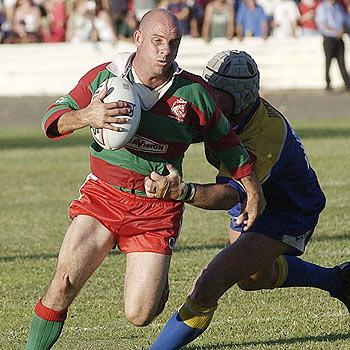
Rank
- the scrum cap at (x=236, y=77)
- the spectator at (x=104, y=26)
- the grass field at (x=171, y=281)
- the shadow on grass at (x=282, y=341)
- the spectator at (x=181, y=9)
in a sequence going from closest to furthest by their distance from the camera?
1. the scrum cap at (x=236, y=77)
2. the shadow on grass at (x=282, y=341)
3. the grass field at (x=171, y=281)
4. the spectator at (x=181, y=9)
5. the spectator at (x=104, y=26)

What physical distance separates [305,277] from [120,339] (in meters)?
1.23

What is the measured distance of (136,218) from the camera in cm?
614

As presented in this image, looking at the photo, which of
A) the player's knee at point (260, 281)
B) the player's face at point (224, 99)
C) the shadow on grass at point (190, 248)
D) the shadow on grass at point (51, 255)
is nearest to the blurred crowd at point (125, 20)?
the shadow on grass at point (190, 248)

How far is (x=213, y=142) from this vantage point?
20.0 ft

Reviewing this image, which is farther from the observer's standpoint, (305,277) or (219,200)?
(305,277)

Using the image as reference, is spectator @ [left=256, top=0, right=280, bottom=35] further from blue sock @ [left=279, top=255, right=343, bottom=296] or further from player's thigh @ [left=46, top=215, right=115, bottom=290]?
player's thigh @ [left=46, top=215, right=115, bottom=290]

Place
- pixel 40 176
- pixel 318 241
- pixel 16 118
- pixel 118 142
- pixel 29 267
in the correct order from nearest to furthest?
pixel 118 142, pixel 29 267, pixel 318 241, pixel 40 176, pixel 16 118

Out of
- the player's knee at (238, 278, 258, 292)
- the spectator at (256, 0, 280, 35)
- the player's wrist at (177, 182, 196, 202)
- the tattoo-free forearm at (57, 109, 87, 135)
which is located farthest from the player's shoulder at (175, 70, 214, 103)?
the spectator at (256, 0, 280, 35)

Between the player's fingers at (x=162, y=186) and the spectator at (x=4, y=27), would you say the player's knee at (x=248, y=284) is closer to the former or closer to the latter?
the player's fingers at (x=162, y=186)

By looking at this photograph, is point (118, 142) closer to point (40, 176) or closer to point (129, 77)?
point (129, 77)

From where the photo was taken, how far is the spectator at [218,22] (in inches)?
1076

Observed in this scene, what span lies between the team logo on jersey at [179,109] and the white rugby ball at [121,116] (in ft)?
0.82

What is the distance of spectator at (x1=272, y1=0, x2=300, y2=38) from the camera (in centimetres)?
2838

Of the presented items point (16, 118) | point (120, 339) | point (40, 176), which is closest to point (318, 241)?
point (120, 339)
